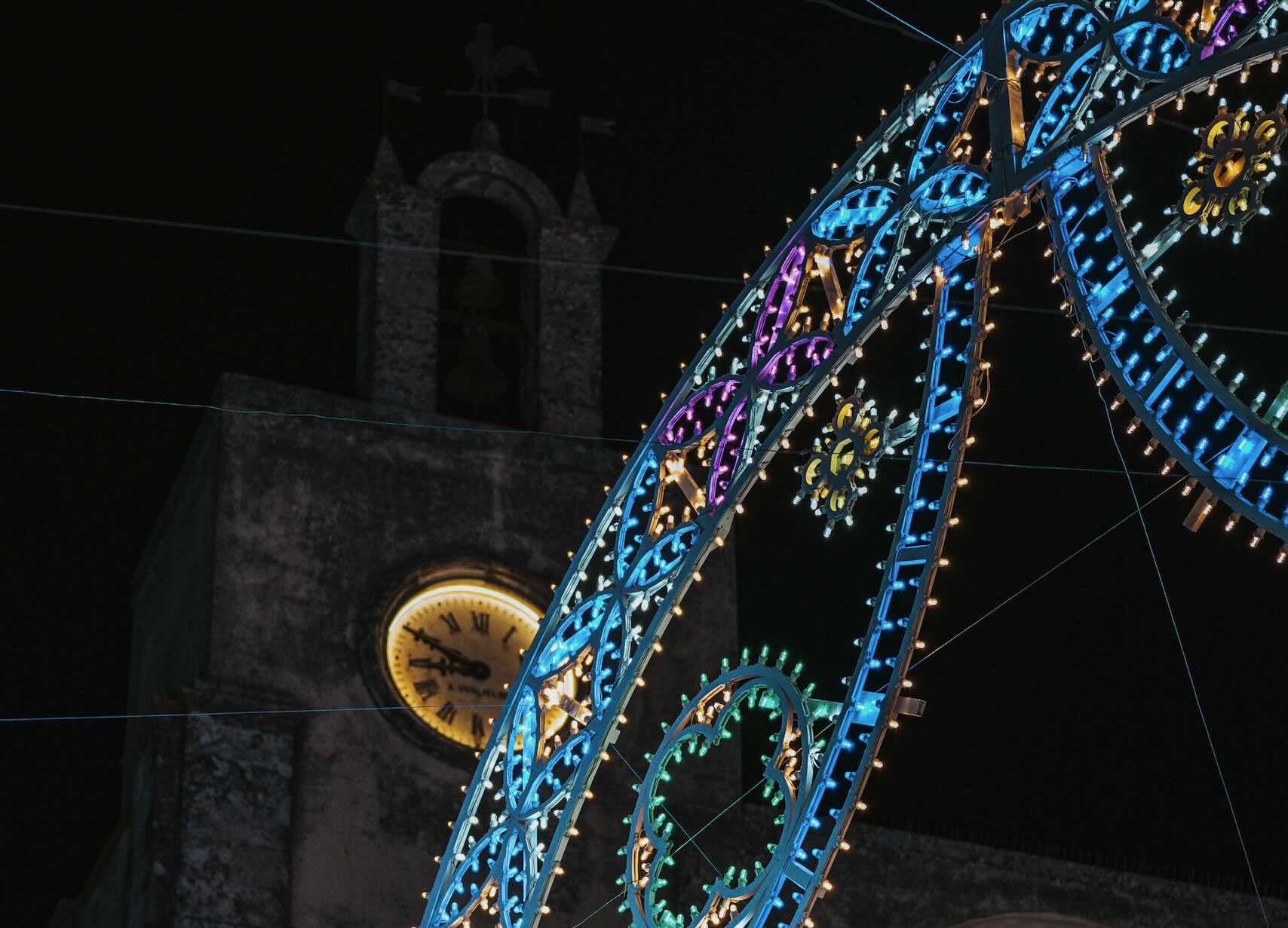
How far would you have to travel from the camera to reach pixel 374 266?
1825cm

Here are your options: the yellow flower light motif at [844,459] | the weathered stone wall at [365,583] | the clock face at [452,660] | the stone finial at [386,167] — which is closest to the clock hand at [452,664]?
the clock face at [452,660]

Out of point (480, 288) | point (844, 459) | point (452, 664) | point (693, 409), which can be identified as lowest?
point (844, 459)

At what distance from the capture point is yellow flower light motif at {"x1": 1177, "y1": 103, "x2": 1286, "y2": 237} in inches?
309

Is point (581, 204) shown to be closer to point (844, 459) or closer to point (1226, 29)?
point (844, 459)

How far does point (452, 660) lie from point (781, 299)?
25.4 feet

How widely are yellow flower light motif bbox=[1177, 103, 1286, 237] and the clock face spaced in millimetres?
9689

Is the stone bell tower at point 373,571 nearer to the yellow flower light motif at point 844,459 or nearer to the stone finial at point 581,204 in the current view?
the stone finial at point 581,204

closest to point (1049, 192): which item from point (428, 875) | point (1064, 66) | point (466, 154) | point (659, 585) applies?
point (1064, 66)

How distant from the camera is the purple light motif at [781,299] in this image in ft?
32.4

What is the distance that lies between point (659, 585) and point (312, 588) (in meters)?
7.67

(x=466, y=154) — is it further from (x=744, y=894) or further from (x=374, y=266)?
(x=744, y=894)

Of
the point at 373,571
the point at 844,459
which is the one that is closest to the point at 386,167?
the point at 373,571

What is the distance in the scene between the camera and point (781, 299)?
1000 centimetres

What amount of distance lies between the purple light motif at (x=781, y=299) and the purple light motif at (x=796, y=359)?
0.29 ft
